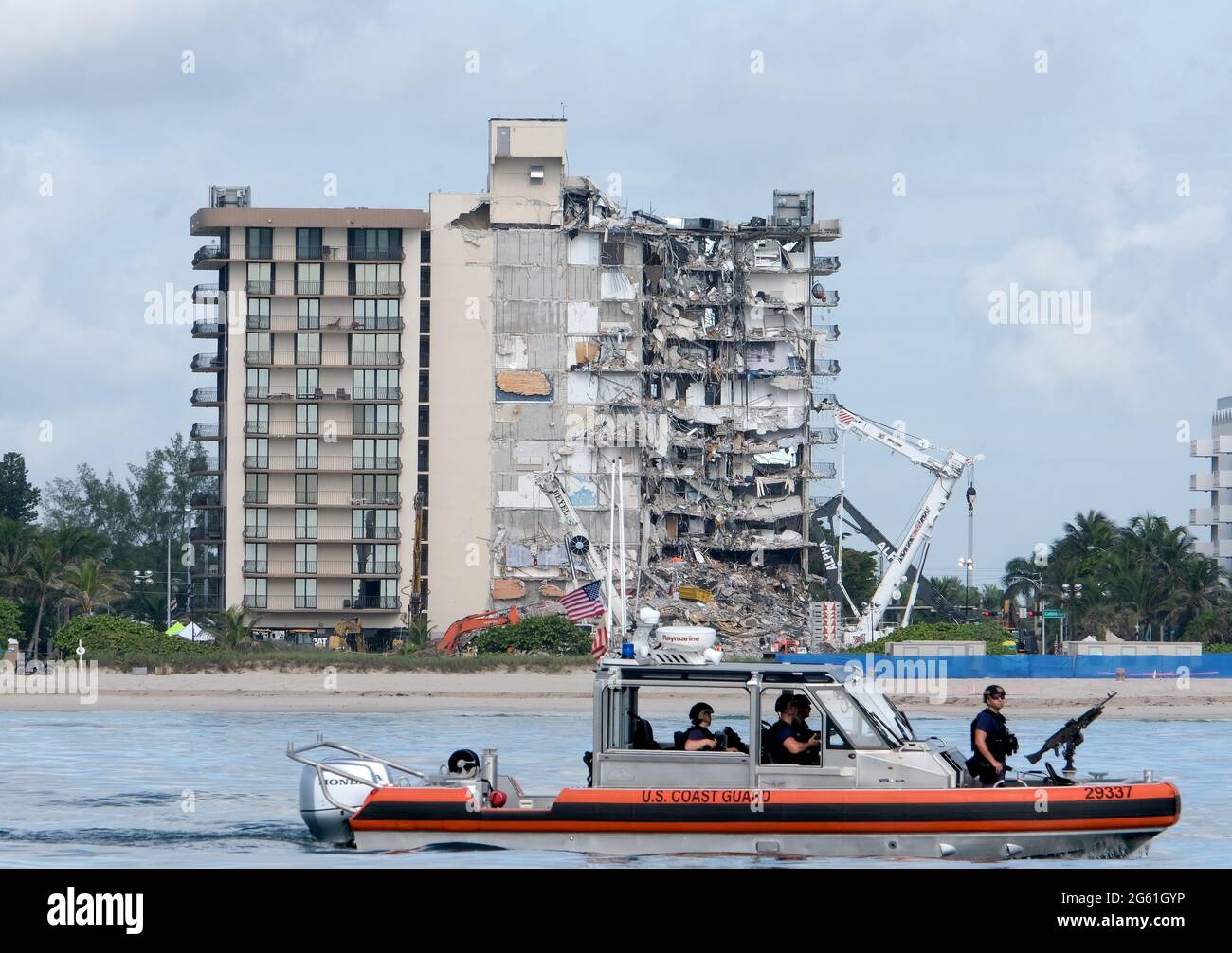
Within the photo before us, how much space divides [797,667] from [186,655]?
50100 millimetres

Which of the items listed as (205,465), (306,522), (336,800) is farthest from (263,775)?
(205,465)

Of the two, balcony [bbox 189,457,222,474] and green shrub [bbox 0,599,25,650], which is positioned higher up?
balcony [bbox 189,457,222,474]

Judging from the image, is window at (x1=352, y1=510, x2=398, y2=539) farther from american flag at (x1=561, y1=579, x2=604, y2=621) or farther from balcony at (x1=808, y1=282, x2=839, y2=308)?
american flag at (x1=561, y1=579, x2=604, y2=621)

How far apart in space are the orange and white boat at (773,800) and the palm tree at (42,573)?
74.0 meters

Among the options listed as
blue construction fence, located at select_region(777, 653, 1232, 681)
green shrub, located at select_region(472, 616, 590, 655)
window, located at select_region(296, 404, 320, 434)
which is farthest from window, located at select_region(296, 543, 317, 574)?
blue construction fence, located at select_region(777, 653, 1232, 681)

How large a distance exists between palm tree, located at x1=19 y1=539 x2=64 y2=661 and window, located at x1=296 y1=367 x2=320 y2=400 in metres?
15.9

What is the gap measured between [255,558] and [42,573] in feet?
41.5

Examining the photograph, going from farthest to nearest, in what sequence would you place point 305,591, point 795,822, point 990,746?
point 305,591 < point 990,746 < point 795,822

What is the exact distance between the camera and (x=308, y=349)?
102 metres

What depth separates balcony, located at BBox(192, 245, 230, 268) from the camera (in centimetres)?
10056

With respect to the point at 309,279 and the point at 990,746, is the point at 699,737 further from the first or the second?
the point at 309,279

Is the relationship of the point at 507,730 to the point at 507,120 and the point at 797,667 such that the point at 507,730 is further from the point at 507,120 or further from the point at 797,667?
the point at 507,120

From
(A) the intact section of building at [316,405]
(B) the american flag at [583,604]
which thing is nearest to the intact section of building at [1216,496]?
(A) the intact section of building at [316,405]
